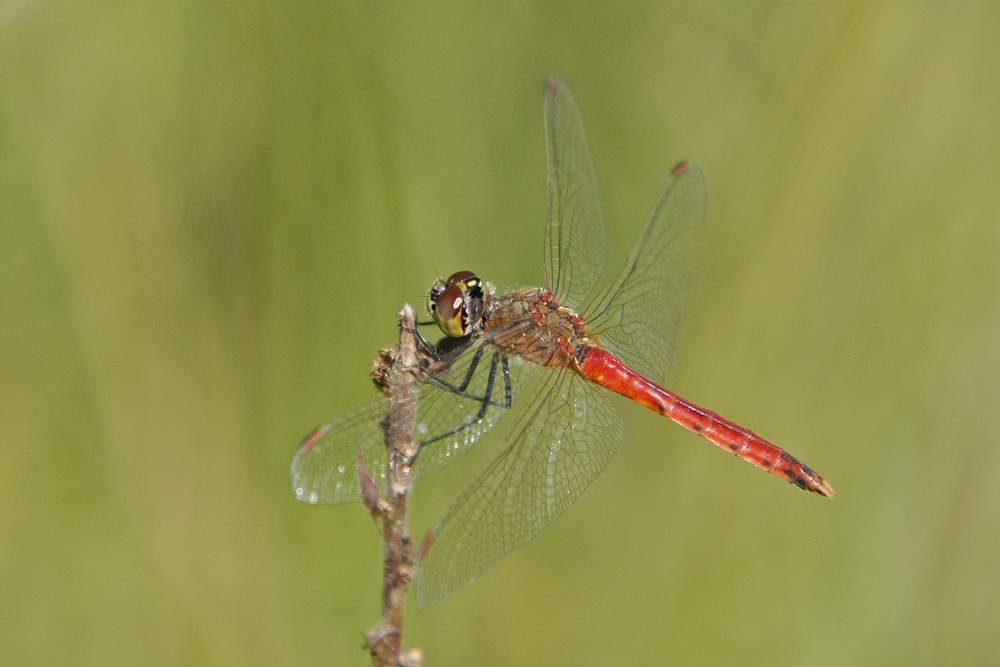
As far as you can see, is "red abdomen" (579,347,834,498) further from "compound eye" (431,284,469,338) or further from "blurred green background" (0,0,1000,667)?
"compound eye" (431,284,469,338)

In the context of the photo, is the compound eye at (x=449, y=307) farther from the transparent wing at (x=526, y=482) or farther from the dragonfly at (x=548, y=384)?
the transparent wing at (x=526, y=482)

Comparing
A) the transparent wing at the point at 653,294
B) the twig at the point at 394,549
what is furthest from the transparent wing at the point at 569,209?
the twig at the point at 394,549

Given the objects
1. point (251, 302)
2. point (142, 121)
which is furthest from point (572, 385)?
point (142, 121)

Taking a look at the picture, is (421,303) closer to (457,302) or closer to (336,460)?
(457,302)

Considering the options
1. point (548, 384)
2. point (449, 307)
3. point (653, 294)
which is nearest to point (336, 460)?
point (449, 307)

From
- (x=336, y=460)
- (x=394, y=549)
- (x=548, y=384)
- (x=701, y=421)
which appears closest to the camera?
(x=394, y=549)

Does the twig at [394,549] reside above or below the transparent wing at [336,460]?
below

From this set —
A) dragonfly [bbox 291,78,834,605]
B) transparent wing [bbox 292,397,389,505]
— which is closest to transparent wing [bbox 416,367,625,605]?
dragonfly [bbox 291,78,834,605]
